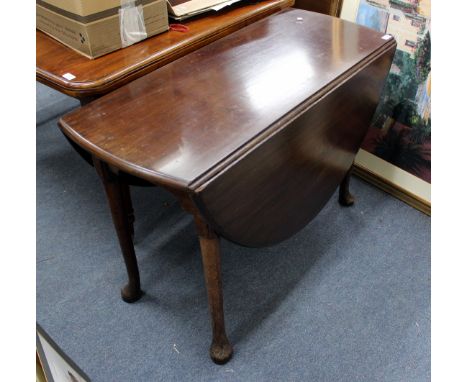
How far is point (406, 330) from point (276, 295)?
41 cm

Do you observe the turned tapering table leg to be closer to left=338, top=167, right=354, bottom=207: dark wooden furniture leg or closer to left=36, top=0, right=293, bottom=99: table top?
left=36, top=0, right=293, bottom=99: table top

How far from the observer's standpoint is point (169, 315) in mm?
1438

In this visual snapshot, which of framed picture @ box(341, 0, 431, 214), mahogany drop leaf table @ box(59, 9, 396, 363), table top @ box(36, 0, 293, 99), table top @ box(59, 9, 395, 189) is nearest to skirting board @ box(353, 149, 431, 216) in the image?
framed picture @ box(341, 0, 431, 214)

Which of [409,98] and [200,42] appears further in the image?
[409,98]

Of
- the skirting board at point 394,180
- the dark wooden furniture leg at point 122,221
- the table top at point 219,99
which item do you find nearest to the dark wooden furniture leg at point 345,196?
the skirting board at point 394,180

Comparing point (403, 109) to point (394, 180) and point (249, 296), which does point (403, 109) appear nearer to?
point (394, 180)

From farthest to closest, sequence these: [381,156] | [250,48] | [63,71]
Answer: [381,156] < [250,48] < [63,71]

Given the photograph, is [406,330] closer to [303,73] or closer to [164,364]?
[164,364]

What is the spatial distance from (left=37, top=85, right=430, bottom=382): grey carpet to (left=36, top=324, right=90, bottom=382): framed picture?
61 centimetres

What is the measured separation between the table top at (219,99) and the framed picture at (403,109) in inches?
8.0

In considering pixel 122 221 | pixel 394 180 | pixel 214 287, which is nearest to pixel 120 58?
pixel 122 221

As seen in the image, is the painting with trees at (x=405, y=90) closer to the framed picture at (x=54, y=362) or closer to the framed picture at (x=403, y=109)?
the framed picture at (x=403, y=109)

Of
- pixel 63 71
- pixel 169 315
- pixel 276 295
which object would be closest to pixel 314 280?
pixel 276 295

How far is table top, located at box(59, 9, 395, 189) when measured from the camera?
3.09 ft
